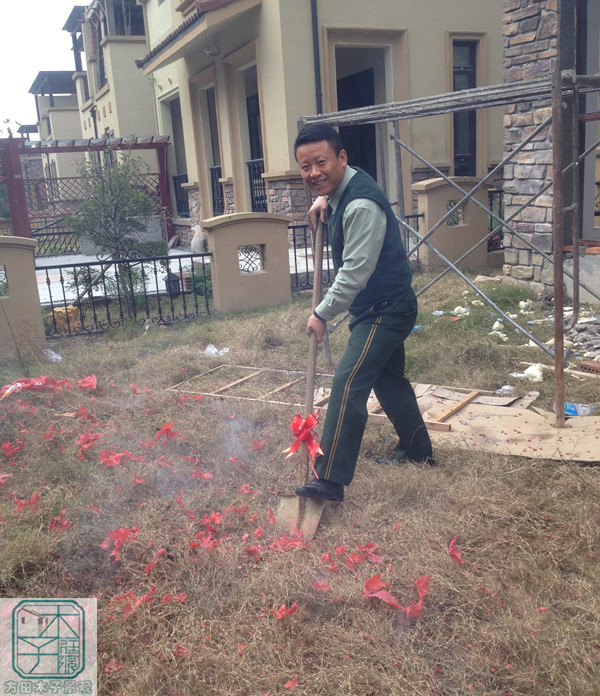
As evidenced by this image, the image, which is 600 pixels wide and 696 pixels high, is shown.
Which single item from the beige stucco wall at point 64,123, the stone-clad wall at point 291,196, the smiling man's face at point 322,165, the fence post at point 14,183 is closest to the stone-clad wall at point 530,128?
the stone-clad wall at point 291,196

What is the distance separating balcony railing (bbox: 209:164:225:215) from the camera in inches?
568

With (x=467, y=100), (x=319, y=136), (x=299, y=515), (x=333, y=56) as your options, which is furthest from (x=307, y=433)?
(x=333, y=56)

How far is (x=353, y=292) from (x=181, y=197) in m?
14.5

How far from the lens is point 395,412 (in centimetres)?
358

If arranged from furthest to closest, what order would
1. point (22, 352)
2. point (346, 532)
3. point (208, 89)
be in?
1. point (208, 89)
2. point (22, 352)
3. point (346, 532)

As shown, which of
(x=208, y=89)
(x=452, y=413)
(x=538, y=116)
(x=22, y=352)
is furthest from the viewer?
(x=208, y=89)

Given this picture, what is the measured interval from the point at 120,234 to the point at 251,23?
4.86 meters

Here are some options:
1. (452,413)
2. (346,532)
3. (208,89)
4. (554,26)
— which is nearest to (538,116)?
(554,26)

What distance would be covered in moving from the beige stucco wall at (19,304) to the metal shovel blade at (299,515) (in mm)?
4209

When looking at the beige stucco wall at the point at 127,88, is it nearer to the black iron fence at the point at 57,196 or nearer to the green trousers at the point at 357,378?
the black iron fence at the point at 57,196

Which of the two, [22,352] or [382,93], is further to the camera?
[382,93]

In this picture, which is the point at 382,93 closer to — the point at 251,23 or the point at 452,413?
the point at 251,23

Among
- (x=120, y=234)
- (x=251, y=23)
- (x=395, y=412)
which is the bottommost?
(x=395, y=412)

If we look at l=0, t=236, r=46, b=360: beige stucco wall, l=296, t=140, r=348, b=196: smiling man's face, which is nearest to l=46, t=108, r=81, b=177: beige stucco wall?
l=0, t=236, r=46, b=360: beige stucco wall
